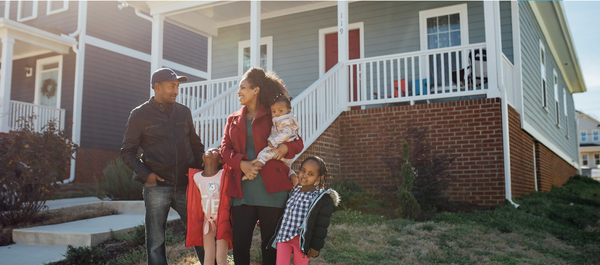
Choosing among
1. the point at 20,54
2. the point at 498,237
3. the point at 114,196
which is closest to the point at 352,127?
the point at 498,237

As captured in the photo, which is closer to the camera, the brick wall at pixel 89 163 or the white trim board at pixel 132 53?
the brick wall at pixel 89 163

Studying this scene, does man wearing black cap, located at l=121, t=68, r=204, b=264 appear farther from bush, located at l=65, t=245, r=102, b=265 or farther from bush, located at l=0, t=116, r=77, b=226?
bush, located at l=0, t=116, r=77, b=226

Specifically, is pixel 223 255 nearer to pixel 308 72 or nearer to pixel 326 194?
pixel 326 194

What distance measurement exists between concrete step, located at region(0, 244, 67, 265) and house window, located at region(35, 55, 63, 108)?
31.4ft

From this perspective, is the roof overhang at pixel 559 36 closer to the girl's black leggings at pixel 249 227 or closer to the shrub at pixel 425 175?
the shrub at pixel 425 175

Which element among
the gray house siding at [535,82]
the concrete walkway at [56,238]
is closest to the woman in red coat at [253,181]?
the concrete walkway at [56,238]

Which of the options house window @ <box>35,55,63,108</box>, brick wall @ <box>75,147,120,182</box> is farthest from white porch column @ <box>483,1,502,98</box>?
house window @ <box>35,55,63,108</box>

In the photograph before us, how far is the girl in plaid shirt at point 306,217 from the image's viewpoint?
2.71m

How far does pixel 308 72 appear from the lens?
1078cm

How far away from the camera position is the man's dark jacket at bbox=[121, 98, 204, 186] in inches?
Answer: 125

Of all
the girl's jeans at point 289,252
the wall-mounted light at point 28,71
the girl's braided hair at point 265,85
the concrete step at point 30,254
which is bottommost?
the concrete step at point 30,254

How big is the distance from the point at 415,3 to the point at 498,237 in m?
5.88

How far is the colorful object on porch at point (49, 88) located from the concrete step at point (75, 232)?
932 cm

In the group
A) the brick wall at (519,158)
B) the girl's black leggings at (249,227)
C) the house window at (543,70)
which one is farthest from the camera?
the house window at (543,70)
